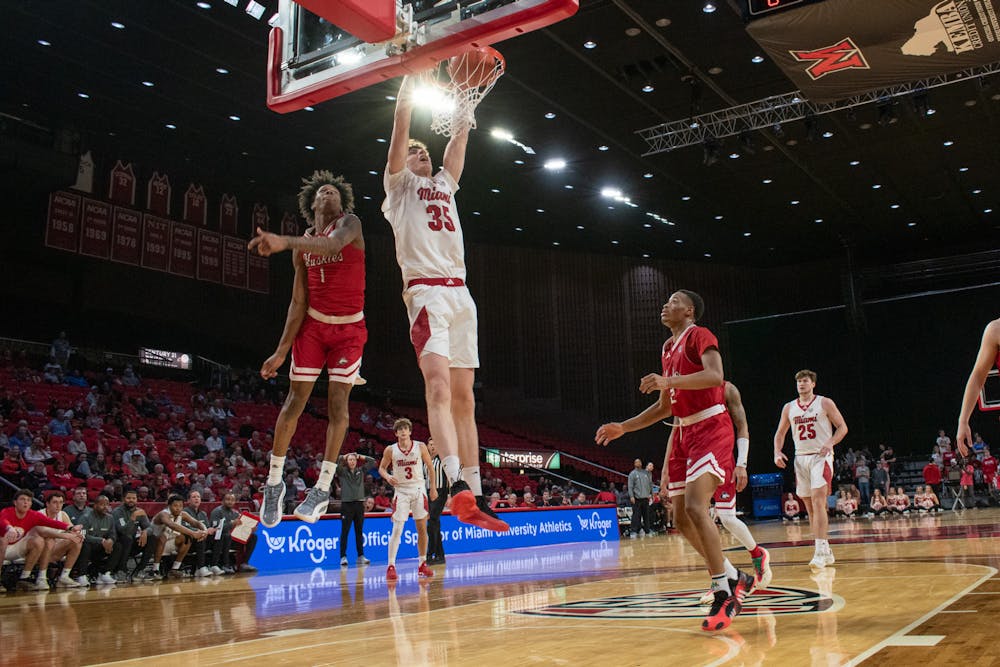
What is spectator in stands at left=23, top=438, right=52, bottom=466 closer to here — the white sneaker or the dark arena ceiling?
the dark arena ceiling

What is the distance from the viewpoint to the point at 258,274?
24.6 m

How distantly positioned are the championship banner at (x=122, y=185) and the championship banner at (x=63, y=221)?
0.80 metres

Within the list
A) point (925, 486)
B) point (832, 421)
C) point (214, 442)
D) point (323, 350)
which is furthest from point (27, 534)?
point (925, 486)

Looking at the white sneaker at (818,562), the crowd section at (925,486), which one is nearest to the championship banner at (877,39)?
the white sneaker at (818,562)

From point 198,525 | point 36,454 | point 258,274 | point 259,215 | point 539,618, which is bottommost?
point 539,618

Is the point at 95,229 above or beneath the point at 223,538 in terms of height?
above

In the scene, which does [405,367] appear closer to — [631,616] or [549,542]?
[549,542]

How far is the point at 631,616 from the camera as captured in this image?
6316mm

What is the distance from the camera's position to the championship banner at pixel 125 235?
830 inches

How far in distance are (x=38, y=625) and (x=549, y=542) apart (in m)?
12.5

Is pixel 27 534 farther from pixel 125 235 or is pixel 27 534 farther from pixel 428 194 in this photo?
pixel 125 235

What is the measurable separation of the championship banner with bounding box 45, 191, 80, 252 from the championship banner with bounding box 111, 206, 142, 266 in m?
0.85

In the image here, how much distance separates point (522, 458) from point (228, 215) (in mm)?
10589

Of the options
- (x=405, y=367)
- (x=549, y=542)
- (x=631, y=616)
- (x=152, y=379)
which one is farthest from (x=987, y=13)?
(x=405, y=367)
